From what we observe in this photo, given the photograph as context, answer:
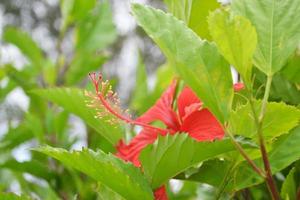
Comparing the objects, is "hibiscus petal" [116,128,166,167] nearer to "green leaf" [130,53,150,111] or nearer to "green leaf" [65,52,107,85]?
"green leaf" [130,53,150,111]

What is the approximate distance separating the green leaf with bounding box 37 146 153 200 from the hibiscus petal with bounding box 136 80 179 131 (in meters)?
0.16

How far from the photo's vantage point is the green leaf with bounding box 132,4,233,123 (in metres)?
0.66

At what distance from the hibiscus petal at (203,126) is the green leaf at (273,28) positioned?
0.37ft

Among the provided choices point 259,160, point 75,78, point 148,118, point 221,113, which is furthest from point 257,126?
point 75,78

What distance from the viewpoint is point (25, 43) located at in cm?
185

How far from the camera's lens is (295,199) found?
0.80 m

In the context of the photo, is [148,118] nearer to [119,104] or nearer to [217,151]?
[119,104]

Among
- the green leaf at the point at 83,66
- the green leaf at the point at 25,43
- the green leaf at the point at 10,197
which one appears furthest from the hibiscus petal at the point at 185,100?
the green leaf at the point at 25,43

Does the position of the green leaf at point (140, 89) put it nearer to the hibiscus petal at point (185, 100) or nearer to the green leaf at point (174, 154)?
the hibiscus petal at point (185, 100)

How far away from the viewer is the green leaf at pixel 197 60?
66 centimetres

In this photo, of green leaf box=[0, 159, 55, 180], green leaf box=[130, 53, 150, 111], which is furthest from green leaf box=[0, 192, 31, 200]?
green leaf box=[130, 53, 150, 111]

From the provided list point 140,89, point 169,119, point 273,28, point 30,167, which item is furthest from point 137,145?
point 140,89

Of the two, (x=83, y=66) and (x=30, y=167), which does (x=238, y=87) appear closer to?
(x=30, y=167)

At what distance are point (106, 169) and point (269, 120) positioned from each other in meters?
0.21
